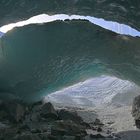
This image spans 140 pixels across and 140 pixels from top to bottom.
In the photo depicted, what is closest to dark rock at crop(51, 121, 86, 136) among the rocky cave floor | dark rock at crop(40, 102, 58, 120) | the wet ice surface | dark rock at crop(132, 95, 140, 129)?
the rocky cave floor

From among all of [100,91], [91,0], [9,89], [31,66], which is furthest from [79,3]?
[100,91]

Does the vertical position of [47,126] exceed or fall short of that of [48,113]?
it falls short

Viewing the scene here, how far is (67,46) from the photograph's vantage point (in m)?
8.04

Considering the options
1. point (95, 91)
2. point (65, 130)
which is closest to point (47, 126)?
point (65, 130)

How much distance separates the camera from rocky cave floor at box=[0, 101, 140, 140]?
6504mm

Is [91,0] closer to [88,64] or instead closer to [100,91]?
[88,64]

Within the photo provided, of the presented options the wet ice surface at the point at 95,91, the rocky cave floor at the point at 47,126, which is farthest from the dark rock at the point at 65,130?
the wet ice surface at the point at 95,91

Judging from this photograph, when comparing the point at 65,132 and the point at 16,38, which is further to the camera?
the point at 16,38

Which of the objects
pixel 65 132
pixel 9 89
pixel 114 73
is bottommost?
pixel 65 132

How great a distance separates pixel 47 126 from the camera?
7.78 metres

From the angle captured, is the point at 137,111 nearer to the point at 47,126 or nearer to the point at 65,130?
the point at 47,126

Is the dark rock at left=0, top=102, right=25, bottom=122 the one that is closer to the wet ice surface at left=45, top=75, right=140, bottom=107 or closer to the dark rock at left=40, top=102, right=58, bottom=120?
the dark rock at left=40, top=102, right=58, bottom=120

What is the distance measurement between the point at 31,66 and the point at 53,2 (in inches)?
130

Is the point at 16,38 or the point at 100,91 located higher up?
the point at 100,91
